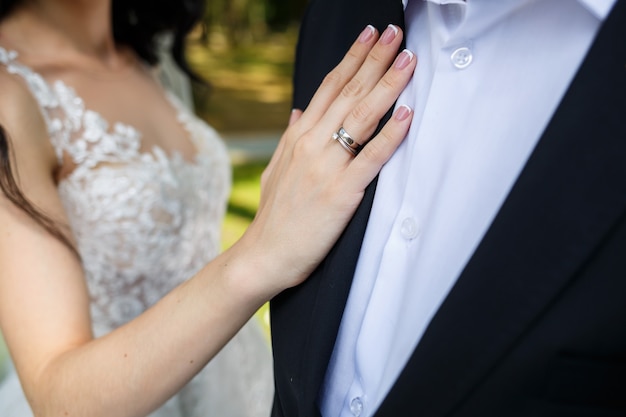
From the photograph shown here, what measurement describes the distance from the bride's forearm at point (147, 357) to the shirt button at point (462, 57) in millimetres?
504

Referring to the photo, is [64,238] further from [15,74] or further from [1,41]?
[1,41]

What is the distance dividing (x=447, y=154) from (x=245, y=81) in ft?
42.1

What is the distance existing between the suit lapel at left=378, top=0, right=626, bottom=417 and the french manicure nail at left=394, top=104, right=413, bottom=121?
10.7 inches

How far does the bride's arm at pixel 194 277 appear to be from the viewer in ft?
3.29

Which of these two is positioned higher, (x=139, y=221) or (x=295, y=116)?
(x=295, y=116)

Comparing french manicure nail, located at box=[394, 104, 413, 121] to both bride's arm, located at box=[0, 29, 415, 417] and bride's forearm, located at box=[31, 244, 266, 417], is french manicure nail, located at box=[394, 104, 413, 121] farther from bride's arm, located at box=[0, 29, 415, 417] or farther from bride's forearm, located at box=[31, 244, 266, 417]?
bride's forearm, located at box=[31, 244, 266, 417]

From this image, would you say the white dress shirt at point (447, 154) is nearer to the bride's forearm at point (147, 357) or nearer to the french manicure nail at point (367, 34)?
the french manicure nail at point (367, 34)

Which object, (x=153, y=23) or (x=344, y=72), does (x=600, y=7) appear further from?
(x=153, y=23)

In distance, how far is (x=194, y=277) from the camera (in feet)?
3.91

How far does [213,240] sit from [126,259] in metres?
0.35

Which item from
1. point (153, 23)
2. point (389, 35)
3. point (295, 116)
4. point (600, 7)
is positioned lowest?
point (153, 23)

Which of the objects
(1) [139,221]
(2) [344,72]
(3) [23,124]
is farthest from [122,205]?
(2) [344,72]

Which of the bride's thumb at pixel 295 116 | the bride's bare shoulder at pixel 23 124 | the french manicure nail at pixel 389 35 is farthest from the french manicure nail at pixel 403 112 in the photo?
the bride's bare shoulder at pixel 23 124

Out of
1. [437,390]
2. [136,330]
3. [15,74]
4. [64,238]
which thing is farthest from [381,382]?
[15,74]
